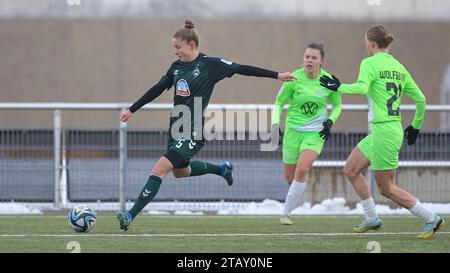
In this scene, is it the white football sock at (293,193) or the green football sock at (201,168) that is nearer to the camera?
the green football sock at (201,168)

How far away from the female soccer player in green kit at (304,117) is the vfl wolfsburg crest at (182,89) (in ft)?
5.70

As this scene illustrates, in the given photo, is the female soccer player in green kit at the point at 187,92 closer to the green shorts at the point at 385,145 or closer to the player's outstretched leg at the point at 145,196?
the player's outstretched leg at the point at 145,196

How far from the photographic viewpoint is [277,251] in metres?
7.95

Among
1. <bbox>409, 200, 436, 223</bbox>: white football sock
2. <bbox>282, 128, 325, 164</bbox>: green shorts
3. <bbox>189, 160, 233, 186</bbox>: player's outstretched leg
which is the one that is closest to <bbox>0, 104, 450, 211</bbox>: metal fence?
<bbox>282, 128, 325, 164</bbox>: green shorts

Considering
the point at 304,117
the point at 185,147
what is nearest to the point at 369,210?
the point at 304,117

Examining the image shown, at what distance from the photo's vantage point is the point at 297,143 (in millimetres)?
11484

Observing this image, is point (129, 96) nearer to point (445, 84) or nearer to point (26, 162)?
point (445, 84)

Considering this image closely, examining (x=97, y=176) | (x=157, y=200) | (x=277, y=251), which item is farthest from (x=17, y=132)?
(x=277, y=251)

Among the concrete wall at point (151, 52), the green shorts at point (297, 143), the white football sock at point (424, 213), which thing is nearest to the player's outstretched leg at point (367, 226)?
the white football sock at point (424, 213)

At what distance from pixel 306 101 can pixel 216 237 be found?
270cm

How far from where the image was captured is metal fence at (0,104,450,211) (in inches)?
590

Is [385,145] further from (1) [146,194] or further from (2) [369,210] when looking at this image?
(1) [146,194]

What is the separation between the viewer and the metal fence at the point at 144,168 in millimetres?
14992

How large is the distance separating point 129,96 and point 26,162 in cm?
1692
